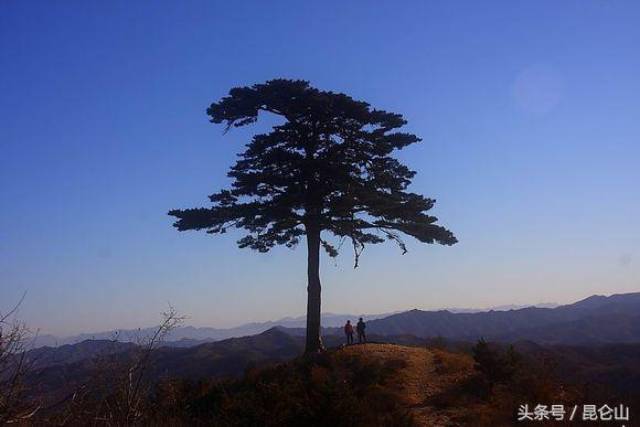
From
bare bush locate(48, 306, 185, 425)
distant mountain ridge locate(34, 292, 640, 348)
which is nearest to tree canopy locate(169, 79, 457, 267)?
bare bush locate(48, 306, 185, 425)

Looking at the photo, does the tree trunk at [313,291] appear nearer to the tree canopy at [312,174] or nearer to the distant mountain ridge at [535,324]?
the tree canopy at [312,174]

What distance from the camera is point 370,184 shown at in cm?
2225

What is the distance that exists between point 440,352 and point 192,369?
57850 millimetres

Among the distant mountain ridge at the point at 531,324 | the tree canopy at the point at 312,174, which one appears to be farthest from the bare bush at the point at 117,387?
the distant mountain ridge at the point at 531,324

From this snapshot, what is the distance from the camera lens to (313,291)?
2267 cm

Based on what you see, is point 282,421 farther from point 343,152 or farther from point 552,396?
point 343,152

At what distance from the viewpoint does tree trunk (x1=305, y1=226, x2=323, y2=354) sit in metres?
22.2

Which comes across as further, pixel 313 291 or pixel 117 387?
pixel 313 291

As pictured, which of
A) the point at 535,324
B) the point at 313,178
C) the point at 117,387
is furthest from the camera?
the point at 535,324

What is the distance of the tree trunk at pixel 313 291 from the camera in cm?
2217

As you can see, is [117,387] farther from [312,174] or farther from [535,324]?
[535,324]

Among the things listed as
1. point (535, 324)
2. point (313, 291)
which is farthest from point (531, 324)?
point (313, 291)

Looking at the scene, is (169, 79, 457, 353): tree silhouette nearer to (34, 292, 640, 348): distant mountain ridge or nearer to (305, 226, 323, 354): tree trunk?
(305, 226, 323, 354): tree trunk

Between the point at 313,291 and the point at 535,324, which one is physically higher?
the point at 313,291
